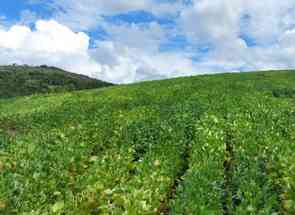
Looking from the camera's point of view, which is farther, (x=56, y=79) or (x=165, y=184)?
(x=56, y=79)

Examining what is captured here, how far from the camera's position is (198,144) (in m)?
15.6

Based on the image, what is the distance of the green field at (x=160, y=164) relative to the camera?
34.0 feet

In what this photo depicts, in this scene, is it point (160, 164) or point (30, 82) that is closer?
point (160, 164)

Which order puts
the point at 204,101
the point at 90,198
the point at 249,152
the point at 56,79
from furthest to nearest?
the point at 56,79 → the point at 204,101 → the point at 249,152 → the point at 90,198

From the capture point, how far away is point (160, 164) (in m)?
13.5

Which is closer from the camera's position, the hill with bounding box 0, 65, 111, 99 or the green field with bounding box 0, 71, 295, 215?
the green field with bounding box 0, 71, 295, 215

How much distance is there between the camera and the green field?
408 inches

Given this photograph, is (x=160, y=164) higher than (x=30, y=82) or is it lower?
lower

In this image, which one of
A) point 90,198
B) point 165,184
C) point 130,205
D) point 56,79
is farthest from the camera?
point 56,79

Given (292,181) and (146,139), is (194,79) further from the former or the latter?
(292,181)

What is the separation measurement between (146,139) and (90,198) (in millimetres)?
6113

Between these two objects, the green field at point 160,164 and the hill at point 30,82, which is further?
the hill at point 30,82

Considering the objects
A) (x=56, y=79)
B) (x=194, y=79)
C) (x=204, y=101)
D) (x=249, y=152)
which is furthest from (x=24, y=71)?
(x=249, y=152)

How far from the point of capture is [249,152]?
47.4 ft
